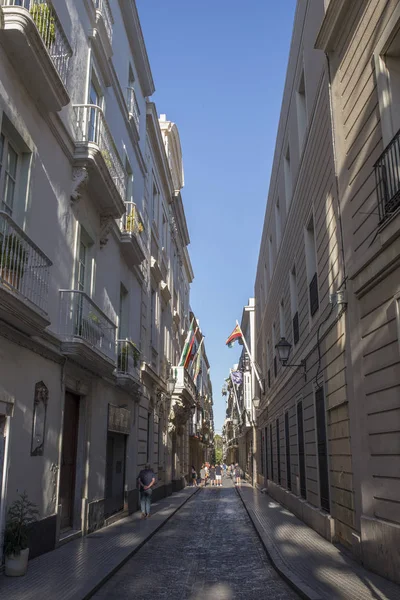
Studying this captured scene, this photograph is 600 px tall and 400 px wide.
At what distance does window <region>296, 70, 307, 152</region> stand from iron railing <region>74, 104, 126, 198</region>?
453cm

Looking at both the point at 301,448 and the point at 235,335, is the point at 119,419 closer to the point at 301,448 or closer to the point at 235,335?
the point at 301,448

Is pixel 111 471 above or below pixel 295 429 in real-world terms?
below

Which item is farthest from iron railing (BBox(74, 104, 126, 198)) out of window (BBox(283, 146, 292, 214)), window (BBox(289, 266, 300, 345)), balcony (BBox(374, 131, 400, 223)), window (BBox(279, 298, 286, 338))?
window (BBox(279, 298, 286, 338))

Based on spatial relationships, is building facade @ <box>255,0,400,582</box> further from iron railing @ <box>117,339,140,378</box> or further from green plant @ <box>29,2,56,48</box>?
green plant @ <box>29,2,56,48</box>

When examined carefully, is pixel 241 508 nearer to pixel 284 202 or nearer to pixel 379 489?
pixel 284 202

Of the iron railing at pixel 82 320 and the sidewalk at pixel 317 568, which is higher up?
the iron railing at pixel 82 320

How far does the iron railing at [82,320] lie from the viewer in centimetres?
1045

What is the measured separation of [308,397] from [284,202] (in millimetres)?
6652

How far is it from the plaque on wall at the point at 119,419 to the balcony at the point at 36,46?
7.50 meters

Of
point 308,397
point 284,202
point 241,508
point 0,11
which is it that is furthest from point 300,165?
point 241,508

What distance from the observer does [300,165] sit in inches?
543

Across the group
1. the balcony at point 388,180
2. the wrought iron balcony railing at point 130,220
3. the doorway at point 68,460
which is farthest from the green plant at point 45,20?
the wrought iron balcony railing at point 130,220

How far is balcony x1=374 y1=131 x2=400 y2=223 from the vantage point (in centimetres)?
709

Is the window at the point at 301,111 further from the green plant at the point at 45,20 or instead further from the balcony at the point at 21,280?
the balcony at the point at 21,280
